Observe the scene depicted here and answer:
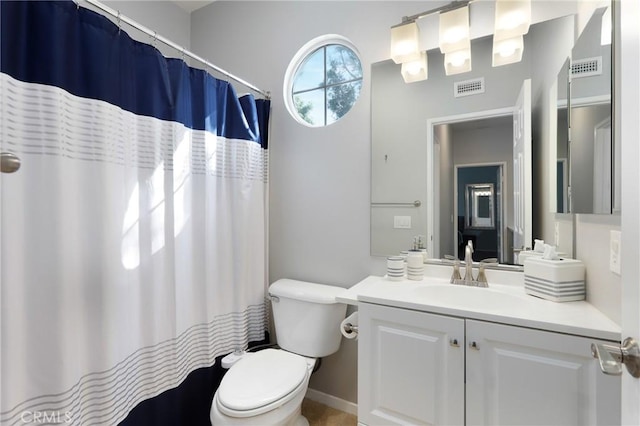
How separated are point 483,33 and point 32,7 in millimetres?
1854

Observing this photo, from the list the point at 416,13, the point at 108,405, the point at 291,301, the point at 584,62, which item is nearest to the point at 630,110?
the point at 584,62

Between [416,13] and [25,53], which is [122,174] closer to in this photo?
[25,53]

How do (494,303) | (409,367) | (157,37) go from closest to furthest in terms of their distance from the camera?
(409,367), (494,303), (157,37)

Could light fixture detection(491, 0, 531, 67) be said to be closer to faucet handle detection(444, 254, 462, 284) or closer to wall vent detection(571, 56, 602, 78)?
wall vent detection(571, 56, 602, 78)

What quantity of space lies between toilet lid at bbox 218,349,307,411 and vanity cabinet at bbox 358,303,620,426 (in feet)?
1.11

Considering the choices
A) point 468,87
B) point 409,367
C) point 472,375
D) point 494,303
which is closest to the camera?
point 472,375

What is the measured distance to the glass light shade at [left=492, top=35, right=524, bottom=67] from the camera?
4.61ft

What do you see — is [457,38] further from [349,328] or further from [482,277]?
[349,328]

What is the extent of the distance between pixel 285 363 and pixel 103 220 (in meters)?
1.04

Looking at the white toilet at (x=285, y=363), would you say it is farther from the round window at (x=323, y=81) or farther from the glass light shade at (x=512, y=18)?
the glass light shade at (x=512, y=18)

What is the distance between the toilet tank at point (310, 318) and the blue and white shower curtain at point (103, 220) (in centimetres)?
32

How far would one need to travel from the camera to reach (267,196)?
6.82 feet

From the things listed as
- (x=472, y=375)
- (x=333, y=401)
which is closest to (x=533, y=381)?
(x=472, y=375)

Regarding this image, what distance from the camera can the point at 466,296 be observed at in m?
1.38
